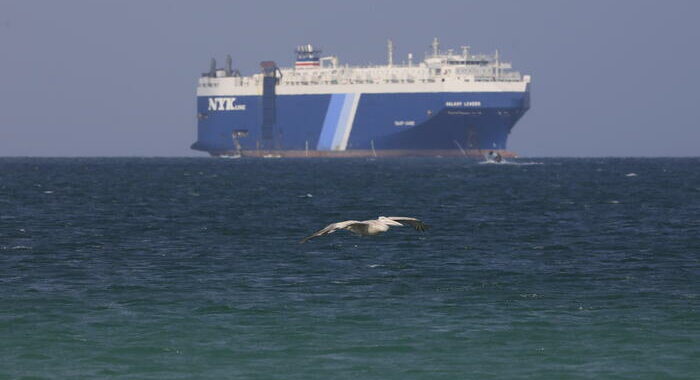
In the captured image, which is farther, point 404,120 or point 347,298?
point 404,120

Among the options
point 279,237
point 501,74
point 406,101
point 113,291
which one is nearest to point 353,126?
point 406,101

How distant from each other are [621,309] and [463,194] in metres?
54.4

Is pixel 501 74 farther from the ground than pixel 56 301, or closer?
farther from the ground

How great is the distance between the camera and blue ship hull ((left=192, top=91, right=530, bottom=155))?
598 ft

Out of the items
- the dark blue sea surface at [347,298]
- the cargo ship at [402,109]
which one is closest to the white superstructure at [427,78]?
the cargo ship at [402,109]

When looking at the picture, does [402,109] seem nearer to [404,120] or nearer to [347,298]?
[404,120]

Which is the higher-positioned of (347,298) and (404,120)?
(404,120)

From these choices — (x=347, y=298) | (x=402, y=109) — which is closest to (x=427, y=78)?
(x=402, y=109)

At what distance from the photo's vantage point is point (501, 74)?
19288 cm

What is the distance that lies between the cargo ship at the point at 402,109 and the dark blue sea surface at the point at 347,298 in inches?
4924

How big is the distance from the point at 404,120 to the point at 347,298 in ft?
509

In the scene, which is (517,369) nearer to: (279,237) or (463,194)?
(279,237)

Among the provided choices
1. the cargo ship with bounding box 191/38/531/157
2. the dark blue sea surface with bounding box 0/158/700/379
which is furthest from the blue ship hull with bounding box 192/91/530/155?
the dark blue sea surface with bounding box 0/158/700/379

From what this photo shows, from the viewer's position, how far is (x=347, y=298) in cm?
2916
